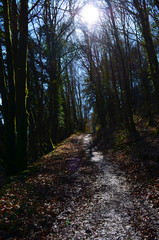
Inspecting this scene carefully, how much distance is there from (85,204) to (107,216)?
1116 mm

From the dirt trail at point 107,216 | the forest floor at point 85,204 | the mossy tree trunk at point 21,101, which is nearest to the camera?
the dirt trail at point 107,216

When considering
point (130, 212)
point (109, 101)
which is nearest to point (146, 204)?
point (130, 212)

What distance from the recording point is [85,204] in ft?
18.5

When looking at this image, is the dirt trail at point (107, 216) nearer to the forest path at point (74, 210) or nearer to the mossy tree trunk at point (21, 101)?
the forest path at point (74, 210)

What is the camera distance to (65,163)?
34.8 feet

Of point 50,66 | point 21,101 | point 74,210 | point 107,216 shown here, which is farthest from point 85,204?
point 50,66

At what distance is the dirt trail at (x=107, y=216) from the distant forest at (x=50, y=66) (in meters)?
4.33

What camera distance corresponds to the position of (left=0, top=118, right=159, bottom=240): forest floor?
402 cm

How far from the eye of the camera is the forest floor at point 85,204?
13.2 feet

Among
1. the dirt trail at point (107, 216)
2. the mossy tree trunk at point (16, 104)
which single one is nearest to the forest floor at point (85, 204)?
the dirt trail at point (107, 216)

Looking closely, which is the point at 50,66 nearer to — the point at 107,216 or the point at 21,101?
the point at 21,101

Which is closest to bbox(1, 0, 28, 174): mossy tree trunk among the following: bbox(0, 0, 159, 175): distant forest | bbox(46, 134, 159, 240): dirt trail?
bbox(0, 0, 159, 175): distant forest

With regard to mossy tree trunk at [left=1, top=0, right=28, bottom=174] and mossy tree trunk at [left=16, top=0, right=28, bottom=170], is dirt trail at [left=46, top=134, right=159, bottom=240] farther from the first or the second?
mossy tree trunk at [left=1, top=0, right=28, bottom=174]

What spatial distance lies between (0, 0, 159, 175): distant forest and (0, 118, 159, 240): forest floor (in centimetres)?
277
